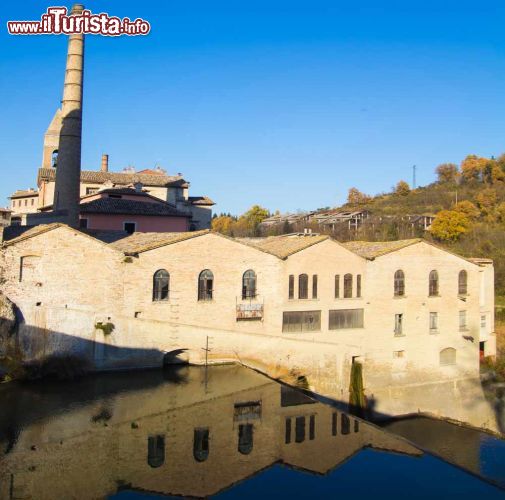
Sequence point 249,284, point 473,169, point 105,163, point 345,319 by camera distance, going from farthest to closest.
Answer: point 473,169 < point 105,163 < point 345,319 < point 249,284

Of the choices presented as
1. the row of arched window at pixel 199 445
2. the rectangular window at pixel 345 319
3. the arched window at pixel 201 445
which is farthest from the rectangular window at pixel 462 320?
the arched window at pixel 201 445

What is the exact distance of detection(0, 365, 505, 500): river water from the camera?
35.0 ft

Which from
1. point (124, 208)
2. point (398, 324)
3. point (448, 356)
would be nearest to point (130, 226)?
point (124, 208)

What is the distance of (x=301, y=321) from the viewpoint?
76.6 feet

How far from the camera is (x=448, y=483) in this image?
1109 centimetres

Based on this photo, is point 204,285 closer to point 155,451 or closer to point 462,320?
point 155,451

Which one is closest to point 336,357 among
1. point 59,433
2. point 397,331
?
point 397,331

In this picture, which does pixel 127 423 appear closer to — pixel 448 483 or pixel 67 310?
pixel 67 310

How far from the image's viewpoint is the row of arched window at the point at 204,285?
20531 millimetres

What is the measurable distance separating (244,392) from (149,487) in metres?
6.82

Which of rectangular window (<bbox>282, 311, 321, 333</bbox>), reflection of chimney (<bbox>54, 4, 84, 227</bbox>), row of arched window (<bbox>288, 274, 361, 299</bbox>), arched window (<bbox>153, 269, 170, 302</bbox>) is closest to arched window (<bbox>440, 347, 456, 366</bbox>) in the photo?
row of arched window (<bbox>288, 274, 361, 299</bbox>)

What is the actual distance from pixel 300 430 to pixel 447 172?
233 ft

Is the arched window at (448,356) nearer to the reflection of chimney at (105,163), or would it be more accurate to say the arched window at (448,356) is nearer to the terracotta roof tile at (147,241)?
the terracotta roof tile at (147,241)

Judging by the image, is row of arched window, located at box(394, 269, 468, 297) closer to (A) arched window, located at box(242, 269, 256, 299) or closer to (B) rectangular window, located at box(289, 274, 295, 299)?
(B) rectangular window, located at box(289, 274, 295, 299)
